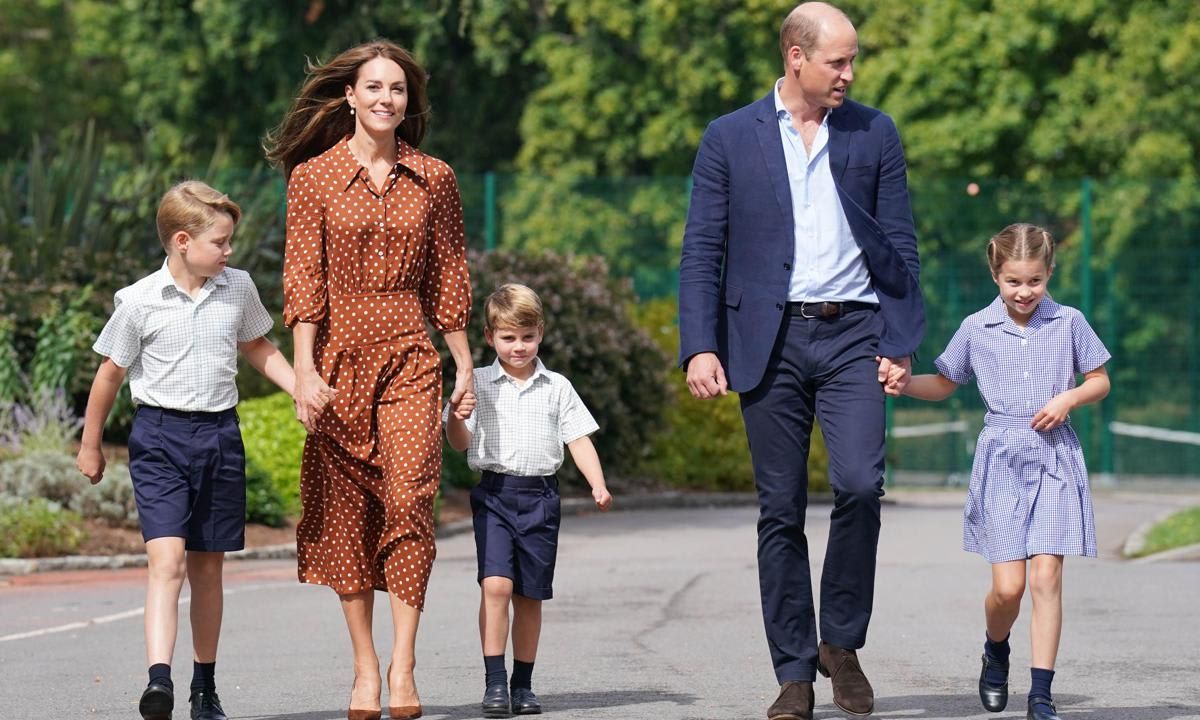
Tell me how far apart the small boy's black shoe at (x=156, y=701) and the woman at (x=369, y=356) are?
566 mm

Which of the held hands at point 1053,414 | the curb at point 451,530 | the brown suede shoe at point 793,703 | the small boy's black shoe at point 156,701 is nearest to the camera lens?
the small boy's black shoe at point 156,701

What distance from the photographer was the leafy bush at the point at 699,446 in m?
18.3

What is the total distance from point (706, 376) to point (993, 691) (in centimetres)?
137

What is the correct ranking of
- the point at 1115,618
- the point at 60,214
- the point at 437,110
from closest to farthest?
the point at 1115,618
the point at 60,214
the point at 437,110

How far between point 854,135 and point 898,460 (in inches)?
612

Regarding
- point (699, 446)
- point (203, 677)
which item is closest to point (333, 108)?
point (203, 677)

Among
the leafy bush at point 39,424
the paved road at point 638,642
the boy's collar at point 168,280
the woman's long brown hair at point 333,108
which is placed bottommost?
the paved road at point 638,642

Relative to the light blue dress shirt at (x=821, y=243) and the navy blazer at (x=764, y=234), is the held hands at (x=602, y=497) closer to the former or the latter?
the navy blazer at (x=764, y=234)

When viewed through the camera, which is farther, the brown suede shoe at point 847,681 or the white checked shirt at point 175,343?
the white checked shirt at point 175,343

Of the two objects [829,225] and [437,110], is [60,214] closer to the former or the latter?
[829,225]

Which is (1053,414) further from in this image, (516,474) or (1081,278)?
(1081,278)

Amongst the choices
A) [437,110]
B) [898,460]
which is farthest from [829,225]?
[437,110]

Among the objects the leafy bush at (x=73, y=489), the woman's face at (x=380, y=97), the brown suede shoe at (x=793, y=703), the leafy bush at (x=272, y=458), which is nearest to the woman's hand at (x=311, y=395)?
the woman's face at (x=380, y=97)

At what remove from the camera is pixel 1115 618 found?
9.32 m
